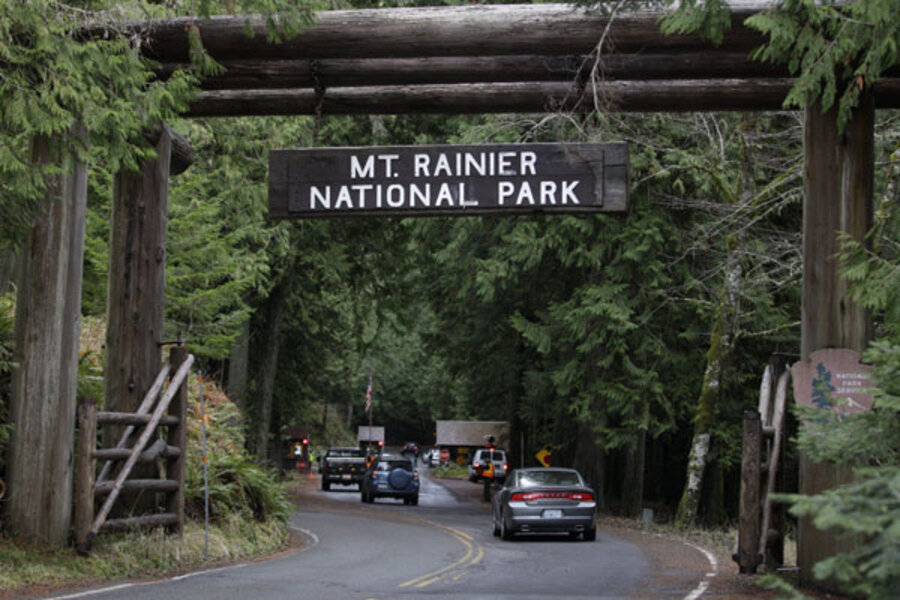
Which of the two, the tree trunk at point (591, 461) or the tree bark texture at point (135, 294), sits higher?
the tree bark texture at point (135, 294)

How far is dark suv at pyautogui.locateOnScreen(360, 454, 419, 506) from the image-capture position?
1519 inches

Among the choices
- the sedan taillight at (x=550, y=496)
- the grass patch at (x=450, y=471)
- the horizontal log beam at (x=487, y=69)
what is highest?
the horizontal log beam at (x=487, y=69)

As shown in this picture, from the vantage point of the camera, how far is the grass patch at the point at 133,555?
11.8m

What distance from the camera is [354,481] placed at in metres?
51.4

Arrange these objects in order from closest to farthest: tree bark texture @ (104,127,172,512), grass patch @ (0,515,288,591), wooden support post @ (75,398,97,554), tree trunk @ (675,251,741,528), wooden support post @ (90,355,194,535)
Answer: grass patch @ (0,515,288,591) < wooden support post @ (75,398,97,554) < wooden support post @ (90,355,194,535) < tree bark texture @ (104,127,172,512) < tree trunk @ (675,251,741,528)

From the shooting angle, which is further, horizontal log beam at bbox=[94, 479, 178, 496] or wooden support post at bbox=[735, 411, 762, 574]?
horizontal log beam at bbox=[94, 479, 178, 496]

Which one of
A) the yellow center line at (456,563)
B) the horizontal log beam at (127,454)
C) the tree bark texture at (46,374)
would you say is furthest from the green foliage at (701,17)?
the horizontal log beam at (127,454)

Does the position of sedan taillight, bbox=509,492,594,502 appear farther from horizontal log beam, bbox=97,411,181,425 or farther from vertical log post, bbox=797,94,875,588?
vertical log post, bbox=797,94,875,588

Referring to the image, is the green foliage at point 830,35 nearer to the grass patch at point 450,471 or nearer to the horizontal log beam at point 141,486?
the horizontal log beam at point 141,486

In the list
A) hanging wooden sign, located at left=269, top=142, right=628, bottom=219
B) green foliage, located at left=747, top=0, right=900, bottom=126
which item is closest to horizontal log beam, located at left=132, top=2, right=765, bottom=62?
hanging wooden sign, located at left=269, top=142, right=628, bottom=219

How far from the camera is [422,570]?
15.5 m

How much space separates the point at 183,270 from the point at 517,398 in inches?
981

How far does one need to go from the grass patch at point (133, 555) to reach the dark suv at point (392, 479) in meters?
20.3

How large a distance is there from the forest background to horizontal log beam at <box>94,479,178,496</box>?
3.02 metres
